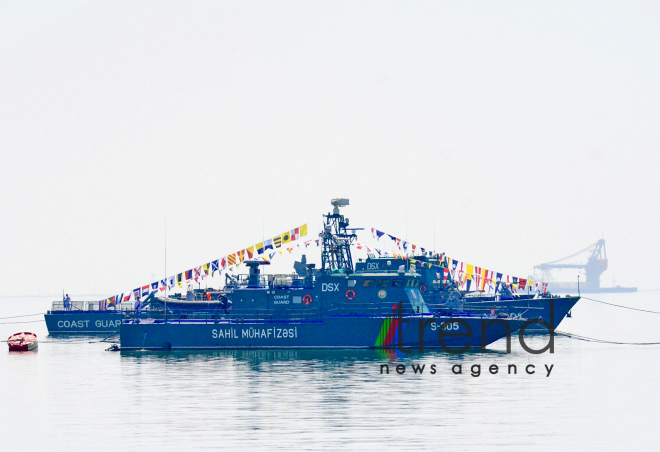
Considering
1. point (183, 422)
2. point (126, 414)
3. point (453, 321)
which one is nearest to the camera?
point (183, 422)

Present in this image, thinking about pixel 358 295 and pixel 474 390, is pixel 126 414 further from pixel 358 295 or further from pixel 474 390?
pixel 358 295

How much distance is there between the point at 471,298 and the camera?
241ft

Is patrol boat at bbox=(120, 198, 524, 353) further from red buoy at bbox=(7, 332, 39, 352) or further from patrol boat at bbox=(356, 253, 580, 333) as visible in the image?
red buoy at bbox=(7, 332, 39, 352)

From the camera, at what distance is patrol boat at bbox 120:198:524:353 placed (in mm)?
50500

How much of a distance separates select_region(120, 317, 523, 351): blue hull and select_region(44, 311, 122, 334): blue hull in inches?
896

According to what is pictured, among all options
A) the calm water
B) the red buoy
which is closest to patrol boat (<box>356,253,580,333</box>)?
the calm water

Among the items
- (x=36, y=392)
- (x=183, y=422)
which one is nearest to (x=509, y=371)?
(x=183, y=422)

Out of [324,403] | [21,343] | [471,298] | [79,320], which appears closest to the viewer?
[324,403]

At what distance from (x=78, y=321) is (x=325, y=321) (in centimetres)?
3178

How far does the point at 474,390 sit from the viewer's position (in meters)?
36.1

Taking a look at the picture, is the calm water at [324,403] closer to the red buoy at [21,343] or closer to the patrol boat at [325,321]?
the patrol boat at [325,321]

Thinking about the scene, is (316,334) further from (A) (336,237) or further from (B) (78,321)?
(B) (78,321)

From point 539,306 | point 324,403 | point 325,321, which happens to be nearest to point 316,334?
point 325,321

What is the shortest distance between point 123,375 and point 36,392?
5.54m
